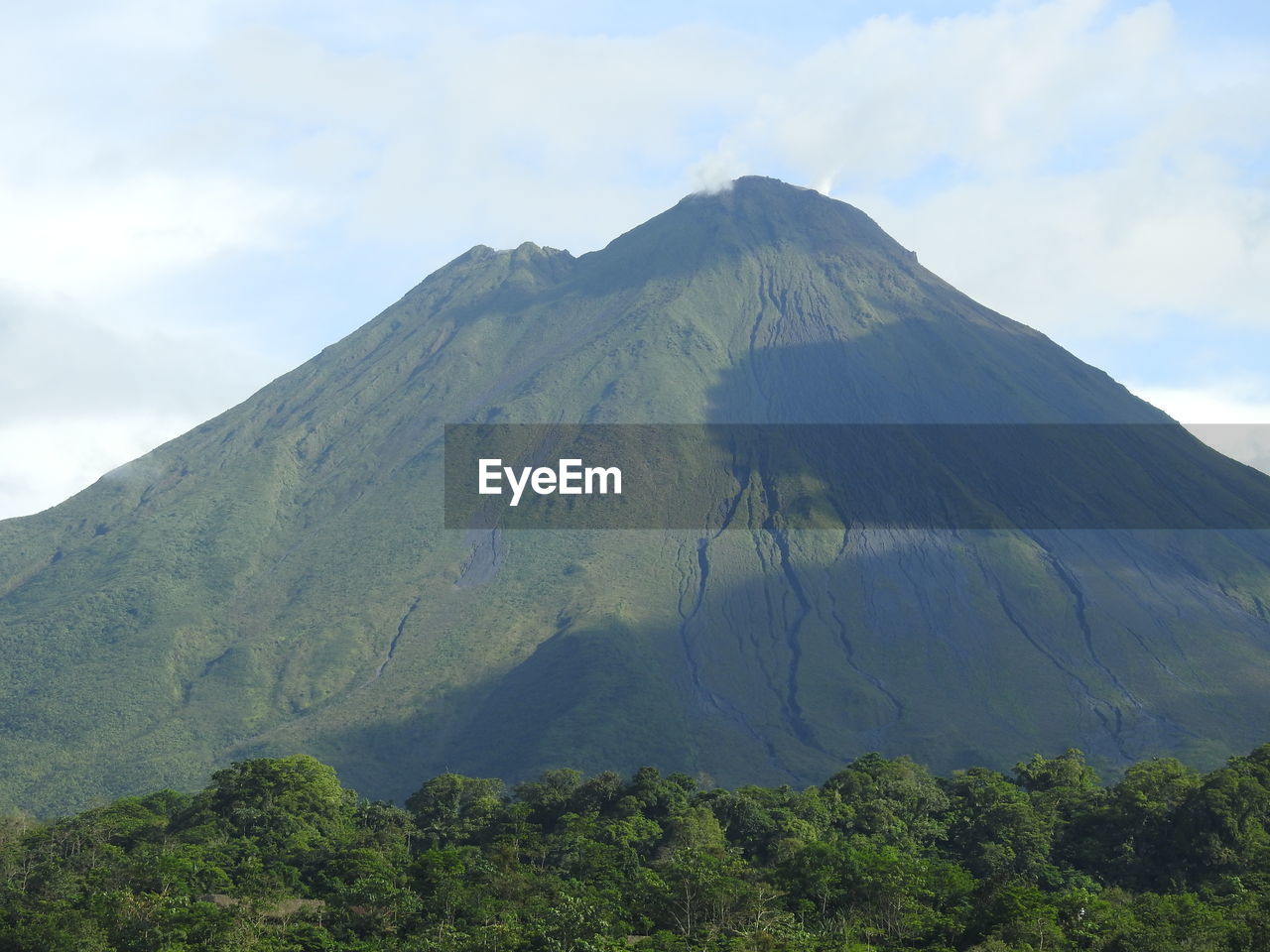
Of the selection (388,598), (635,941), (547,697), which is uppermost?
(388,598)

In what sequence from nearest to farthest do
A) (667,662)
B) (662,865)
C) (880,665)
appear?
1. (662,865)
2. (667,662)
3. (880,665)

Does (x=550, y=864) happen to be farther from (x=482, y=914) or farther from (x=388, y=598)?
(x=388, y=598)

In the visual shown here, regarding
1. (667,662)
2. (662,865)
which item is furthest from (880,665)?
(662,865)

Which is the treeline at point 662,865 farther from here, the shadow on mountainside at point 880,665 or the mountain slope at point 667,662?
the mountain slope at point 667,662

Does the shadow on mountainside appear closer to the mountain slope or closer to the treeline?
the mountain slope

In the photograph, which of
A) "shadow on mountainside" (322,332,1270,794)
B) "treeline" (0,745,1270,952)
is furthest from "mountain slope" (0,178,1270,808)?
"treeline" (0,745,1270,952)

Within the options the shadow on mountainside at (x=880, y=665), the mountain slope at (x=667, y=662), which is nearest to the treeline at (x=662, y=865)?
the shadow on mountainside at (x=880, y=665)

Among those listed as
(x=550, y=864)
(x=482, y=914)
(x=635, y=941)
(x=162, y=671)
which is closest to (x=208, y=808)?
(x=550, y=864)

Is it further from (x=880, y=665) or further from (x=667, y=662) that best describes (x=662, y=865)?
(x=880, y=665)

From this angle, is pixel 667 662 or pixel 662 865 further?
pixel 667 662
